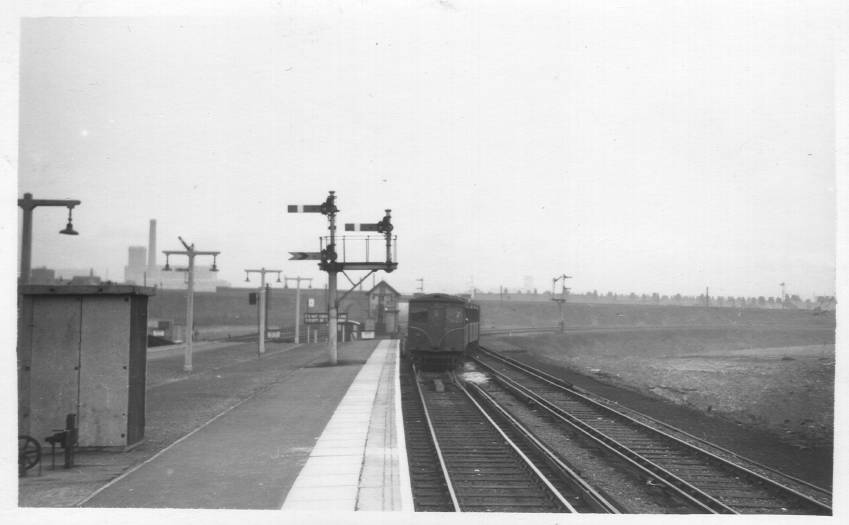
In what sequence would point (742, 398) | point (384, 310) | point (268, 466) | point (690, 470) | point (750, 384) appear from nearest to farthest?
point (268, 466) < point (690, 470) < point (742, 398) < point (750, 384) < point (384, 310)

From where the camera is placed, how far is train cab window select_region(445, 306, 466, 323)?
937 inches

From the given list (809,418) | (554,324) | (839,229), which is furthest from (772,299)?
(839,229)

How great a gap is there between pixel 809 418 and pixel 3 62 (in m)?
17.9

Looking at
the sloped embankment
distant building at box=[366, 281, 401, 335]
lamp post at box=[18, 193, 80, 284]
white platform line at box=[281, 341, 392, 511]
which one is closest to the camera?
white platform line at box=[281, 341, 392, 511]

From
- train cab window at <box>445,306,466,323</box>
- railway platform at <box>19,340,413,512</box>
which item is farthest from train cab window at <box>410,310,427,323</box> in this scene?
railway platform at <box>19,340,413,512</box>

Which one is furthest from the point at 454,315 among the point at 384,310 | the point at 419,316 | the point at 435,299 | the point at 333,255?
the point at 384,310

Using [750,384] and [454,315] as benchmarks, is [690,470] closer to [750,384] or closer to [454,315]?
[750,384]

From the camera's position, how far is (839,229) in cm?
690

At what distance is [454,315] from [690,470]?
1440 cm

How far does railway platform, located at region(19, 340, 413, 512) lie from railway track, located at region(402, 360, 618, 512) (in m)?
0.76

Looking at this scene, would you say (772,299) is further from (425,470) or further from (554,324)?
(425,470)

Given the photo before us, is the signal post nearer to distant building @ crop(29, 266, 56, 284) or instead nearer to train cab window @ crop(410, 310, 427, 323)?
train cab window @ crop(410, 310, 427, 323)

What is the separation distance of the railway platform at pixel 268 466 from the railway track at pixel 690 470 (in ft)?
13.7

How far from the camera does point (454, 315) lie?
2394 cm
